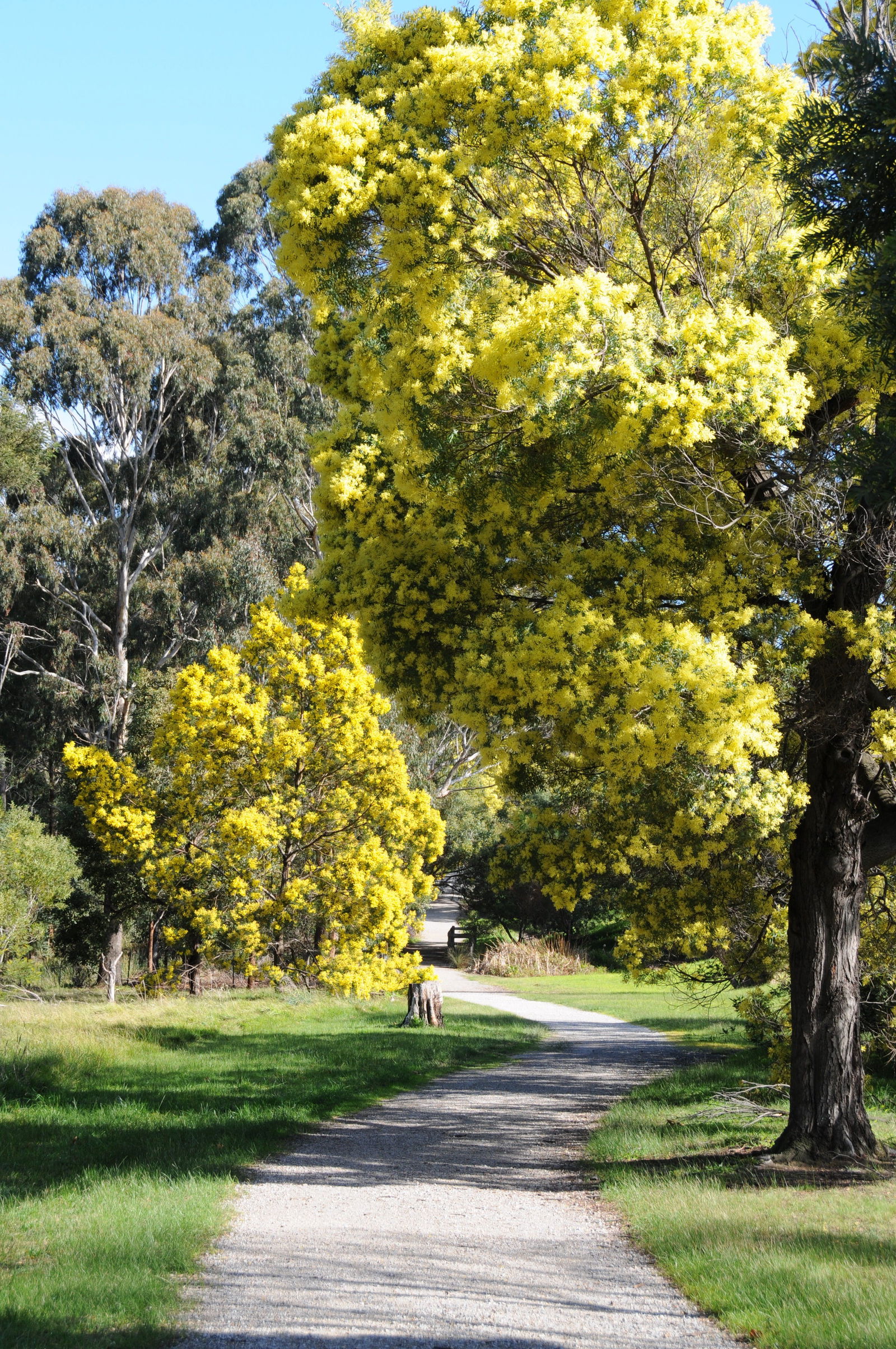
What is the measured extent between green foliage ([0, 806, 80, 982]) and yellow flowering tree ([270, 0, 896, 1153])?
14.6m

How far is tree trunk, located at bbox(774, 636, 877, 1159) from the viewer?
7105mm

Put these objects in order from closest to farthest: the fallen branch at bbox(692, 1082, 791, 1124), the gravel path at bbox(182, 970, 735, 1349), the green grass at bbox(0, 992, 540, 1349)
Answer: the gravel path at bbox(182, 970, 735, 1349) → the green grass at bbox(0, 992, 540, 1349) → the fallen branch at bbox(692, 1082, 791, 1124)

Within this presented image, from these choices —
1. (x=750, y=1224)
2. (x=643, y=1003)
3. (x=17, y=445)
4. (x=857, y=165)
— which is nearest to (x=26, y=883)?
(x=17, y=445)

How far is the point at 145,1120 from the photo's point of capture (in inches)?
307

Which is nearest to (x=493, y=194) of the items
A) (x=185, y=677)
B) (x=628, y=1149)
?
(x=628, y=1149)

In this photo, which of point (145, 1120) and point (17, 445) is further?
point (17, 445)

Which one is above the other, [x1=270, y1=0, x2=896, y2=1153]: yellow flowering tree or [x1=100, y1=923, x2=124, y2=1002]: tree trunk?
[x1=270, y1=0, x2=896, y2=1153]: yellow flowering tree

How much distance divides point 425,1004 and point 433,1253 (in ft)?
36.0

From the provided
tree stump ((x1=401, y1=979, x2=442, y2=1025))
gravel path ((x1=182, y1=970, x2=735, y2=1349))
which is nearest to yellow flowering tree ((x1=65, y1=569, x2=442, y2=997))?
tree stump ((x1=401, y1=979, x2=442, y2=1025))

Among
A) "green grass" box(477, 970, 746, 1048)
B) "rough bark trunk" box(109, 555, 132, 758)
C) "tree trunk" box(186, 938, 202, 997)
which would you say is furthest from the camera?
"rough bark trunk" box(109, 555, 132, 758)

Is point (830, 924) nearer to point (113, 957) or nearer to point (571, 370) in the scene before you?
point (571, 370)

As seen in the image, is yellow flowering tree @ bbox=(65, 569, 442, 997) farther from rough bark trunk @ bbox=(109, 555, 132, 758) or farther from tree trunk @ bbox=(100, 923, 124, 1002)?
rough bark trunk @ bbox=(109, 555, 132, 758)

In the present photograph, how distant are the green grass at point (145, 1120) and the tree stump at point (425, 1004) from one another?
36 cm

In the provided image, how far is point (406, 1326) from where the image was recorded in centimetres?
400
